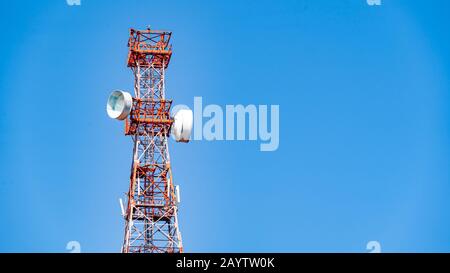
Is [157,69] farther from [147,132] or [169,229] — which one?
[169,229]

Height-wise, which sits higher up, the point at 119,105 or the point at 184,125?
the point at 119,105

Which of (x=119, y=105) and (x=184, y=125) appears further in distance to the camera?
(x=184, y=125)

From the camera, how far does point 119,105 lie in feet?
314

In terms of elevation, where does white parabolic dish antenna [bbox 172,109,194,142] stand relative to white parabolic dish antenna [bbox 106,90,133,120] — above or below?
below

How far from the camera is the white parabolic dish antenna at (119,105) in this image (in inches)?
3740

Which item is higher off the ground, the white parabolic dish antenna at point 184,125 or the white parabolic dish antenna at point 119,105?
the white parabolic dish antenna at point 119,105

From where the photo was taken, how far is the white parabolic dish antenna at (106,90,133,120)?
312 ft

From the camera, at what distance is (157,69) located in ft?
330

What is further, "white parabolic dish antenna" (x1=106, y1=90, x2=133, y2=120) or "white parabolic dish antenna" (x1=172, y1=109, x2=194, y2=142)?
"white parabolic dish antenna" (x1=172, y1=109, x2=194, y2=142)
